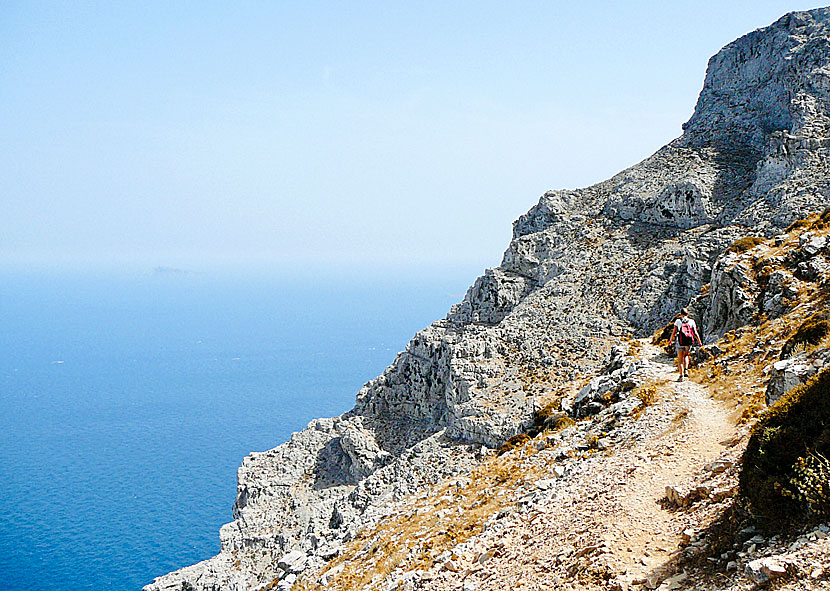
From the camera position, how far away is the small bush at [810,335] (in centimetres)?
1825

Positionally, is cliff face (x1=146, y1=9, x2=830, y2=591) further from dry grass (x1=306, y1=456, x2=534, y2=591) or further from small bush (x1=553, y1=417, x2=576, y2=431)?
small bush (x1=553, y1=417, x2=576, y2=431)

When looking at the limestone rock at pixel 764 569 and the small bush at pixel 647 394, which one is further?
the small bush at pixel 647 394

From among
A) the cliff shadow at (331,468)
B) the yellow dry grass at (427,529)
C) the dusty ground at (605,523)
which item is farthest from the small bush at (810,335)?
the cliff shadow at (331,468)

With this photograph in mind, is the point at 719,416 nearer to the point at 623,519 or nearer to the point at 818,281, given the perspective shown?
the point at 623,519

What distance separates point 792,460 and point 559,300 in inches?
1576

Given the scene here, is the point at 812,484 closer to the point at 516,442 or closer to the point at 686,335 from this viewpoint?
the point at 686,335

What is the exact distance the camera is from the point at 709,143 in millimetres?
60375

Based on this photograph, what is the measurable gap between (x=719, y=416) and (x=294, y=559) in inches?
997

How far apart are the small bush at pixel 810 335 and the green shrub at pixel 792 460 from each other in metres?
7.67

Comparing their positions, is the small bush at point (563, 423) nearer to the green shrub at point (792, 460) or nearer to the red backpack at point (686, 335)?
the red backpack at point (686, 335)

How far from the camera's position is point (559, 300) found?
5016 cm

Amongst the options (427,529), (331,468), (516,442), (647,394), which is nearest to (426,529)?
(427,529)

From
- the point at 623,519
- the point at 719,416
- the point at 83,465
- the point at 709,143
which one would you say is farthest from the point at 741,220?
the point at 83,465

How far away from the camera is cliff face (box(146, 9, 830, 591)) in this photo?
42188 millimetres
